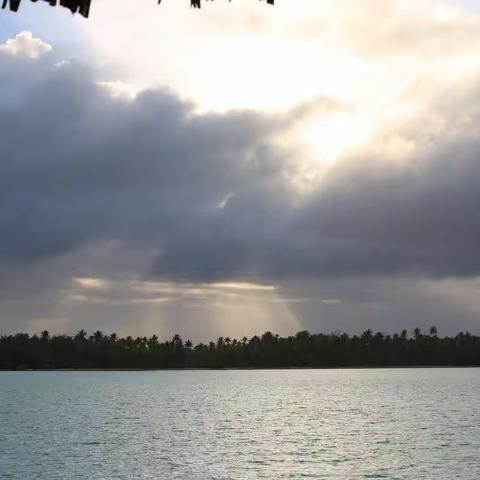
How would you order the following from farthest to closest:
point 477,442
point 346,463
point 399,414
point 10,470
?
A: point 399,414, point 477,442, point 346,463, point 10,470

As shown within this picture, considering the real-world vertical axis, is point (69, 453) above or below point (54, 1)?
below

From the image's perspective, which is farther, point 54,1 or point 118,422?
point 118,422

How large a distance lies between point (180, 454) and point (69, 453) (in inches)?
480

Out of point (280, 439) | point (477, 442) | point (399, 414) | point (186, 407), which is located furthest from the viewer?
point (186, 407)

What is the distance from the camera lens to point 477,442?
94125 mm

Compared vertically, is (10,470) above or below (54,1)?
below

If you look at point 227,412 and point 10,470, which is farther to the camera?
point 227,412

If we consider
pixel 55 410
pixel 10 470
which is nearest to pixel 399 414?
pixel 55 410

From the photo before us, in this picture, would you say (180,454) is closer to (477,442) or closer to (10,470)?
(10,470)

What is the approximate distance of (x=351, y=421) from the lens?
13338cm

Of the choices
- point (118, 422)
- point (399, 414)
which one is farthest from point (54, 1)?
point (399, 414)

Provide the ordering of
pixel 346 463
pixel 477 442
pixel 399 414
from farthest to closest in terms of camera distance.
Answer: pixel 399 414, pixel 477 442, pixel 346 463

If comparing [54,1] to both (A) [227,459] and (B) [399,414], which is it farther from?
(B) [399,414]

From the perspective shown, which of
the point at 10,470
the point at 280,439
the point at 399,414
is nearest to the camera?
the point at 10,470
